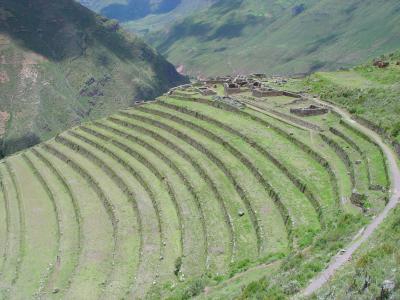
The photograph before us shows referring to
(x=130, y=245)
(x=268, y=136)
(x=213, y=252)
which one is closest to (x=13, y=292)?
(x=130, y=245)

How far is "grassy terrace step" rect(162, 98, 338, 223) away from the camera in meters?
30.2

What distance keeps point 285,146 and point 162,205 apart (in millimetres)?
10300

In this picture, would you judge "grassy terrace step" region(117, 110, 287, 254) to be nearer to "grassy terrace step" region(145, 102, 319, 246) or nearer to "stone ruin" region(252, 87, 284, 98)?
"grassy terrace step" region(145, 102, 319, 246)

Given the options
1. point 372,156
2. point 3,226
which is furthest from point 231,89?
point 3,226

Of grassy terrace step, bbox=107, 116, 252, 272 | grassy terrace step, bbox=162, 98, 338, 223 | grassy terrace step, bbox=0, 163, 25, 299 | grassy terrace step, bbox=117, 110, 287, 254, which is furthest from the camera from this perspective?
grassy terrace step, bbox=0, 163, 25, 299

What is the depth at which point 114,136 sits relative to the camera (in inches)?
2105

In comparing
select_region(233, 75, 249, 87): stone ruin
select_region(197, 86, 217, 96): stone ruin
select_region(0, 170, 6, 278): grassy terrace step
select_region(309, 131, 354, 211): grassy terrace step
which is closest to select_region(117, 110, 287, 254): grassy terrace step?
select_region(309, 131, 354, 211): grassy terrace step

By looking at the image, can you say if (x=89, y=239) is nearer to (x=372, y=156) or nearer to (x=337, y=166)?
(x=337, y=166)

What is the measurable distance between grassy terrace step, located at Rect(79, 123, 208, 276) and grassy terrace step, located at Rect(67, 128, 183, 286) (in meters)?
0.37

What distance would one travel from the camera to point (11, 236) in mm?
38906

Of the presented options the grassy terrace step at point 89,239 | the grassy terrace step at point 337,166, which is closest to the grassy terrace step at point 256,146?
the grassy terrace step at point 337,166

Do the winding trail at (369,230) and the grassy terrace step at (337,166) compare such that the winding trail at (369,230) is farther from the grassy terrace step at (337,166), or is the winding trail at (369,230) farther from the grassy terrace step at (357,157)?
the grassy terrace step at (337,166)

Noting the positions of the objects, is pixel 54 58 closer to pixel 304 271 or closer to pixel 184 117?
pixel 184 117

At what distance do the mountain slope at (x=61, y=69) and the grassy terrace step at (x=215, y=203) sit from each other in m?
71.0
